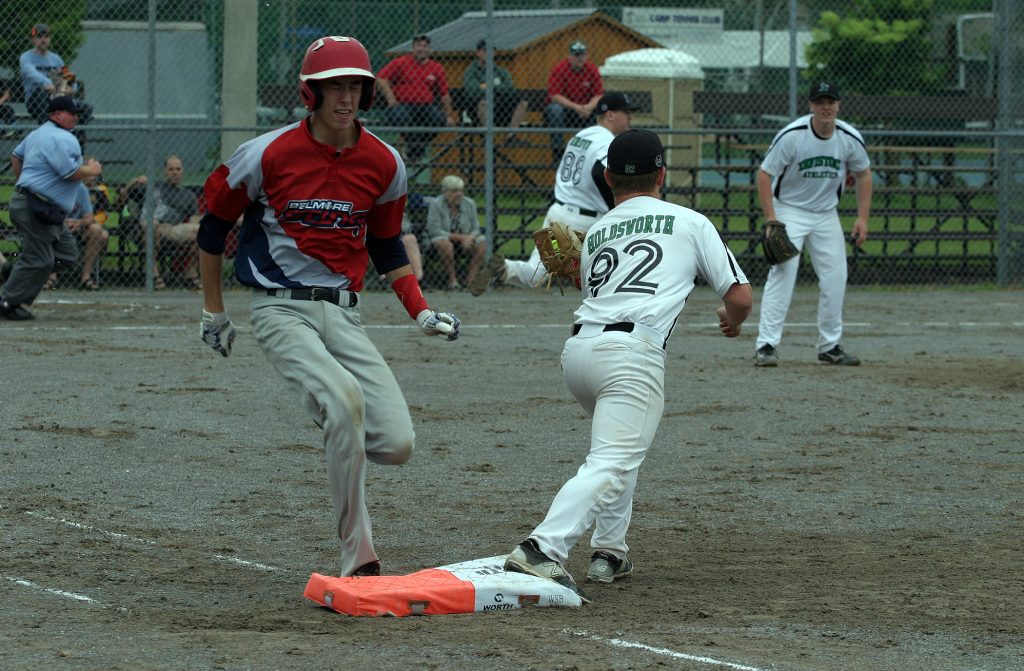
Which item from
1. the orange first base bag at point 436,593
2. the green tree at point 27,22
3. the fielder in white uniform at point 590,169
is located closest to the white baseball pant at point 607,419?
the orange first base bag at point 436,593

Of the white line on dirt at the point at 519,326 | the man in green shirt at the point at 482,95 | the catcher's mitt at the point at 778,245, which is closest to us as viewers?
the catcher's mitt at the point at 778,245

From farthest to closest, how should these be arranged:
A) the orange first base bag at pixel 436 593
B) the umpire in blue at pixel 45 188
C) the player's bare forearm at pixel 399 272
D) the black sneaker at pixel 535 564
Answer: the umpire in blue at pixel 45 188
the player's bare forearm at pixel 399 272
the black sneaker at pixel 535 564
the orange first base bag at pixel 436 593

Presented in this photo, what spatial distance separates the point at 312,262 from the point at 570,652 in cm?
195

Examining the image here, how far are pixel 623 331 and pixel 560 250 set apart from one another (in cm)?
94

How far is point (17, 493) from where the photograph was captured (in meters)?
7.35

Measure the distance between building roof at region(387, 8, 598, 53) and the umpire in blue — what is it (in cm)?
569

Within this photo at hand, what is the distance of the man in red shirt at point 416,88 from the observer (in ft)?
58.2

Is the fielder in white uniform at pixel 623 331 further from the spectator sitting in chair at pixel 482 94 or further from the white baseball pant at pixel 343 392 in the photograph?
the spectator sitting in chair at pixel 482 94

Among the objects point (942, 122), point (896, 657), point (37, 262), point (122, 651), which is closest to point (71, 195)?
point (37, 262)

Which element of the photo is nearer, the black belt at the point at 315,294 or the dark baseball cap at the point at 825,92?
the black belt at the point at 315,294

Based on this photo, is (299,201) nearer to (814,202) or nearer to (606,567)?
(606,567)

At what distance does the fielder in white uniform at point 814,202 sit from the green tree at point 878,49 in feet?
42.8

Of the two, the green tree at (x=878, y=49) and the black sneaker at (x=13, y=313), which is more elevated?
the green tree at (x=878, y=49)

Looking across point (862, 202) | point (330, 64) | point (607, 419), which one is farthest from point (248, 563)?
point (862, 202)
